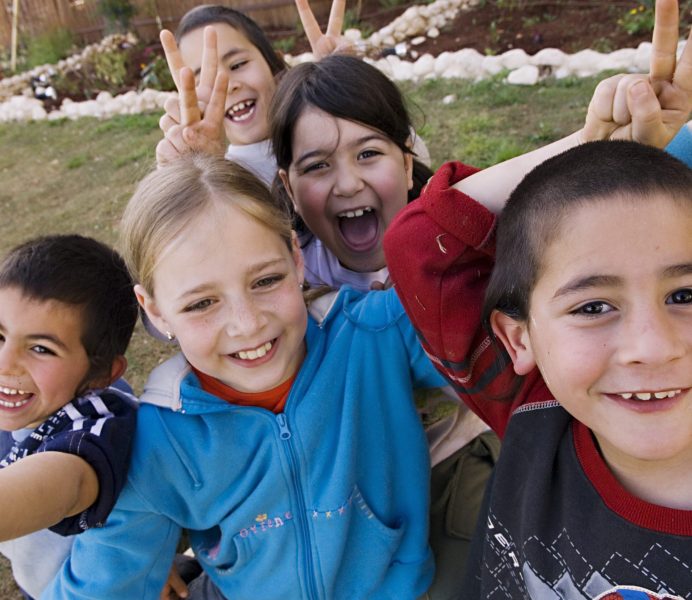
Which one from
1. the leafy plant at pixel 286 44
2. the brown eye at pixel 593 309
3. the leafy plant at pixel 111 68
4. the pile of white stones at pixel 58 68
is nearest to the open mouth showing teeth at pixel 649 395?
the brown eye at pixel 593 309

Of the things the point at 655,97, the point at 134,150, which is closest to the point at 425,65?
the point at 134,150

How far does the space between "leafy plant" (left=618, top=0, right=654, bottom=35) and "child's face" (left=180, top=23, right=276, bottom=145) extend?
506 cm

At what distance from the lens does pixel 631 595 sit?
4.00ft

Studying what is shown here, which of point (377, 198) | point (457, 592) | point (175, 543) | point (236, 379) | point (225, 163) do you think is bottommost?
point (457, 592)

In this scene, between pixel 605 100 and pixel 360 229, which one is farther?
pixel 360 229

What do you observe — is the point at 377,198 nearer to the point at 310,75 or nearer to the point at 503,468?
the point at 310,75

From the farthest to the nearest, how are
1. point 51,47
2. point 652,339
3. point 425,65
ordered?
point 51,47, point 425,65, point 652,339

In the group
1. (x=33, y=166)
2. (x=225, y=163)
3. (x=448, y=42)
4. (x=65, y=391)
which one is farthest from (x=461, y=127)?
(x=33, y=166)

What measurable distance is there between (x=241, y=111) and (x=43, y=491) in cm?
216

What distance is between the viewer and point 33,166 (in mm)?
7781

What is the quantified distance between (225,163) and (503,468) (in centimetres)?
105

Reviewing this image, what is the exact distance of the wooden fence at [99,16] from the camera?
394 inches

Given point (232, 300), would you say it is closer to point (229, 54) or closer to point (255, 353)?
point (255, 353)

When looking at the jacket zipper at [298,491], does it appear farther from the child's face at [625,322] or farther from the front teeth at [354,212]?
the front teeth at [354,212]
